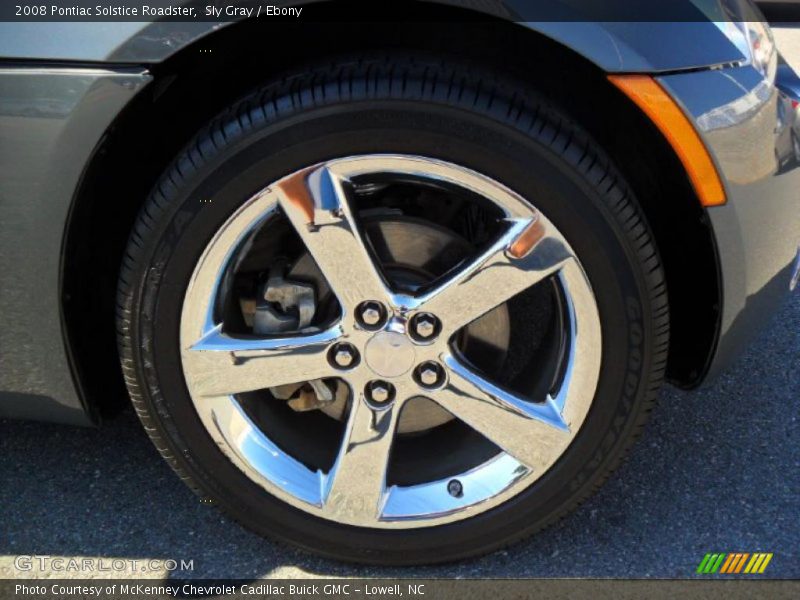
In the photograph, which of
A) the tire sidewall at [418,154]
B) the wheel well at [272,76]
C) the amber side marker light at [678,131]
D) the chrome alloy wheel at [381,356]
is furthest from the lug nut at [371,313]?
the amber side marker light at [678,131]

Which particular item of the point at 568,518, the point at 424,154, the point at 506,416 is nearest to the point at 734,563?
the point at 568,518

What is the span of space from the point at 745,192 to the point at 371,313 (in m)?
0.73

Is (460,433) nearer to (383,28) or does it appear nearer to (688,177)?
(688,177)

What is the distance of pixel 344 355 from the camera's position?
174 cm

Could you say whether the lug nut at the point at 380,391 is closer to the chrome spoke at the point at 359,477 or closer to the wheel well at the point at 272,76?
the chrome spoke at the point at 359,477

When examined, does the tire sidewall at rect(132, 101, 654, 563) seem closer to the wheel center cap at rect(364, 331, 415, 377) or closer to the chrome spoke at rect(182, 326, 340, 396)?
the chrome spoke at rect(182, 326, 340, 396)

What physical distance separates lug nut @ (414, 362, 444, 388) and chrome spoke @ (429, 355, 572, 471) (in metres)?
0.02

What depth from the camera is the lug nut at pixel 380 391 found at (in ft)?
5.77

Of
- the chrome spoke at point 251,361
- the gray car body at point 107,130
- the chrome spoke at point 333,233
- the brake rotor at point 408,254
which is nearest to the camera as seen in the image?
the gray car body at point 107,130

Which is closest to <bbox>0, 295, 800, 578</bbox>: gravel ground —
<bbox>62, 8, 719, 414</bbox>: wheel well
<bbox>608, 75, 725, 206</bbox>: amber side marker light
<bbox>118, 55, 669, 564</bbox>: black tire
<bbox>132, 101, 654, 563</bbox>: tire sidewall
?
<bbox>132, 101, 654, 563</bbox>: tire sidewall

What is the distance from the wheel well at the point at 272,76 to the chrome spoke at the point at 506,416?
0.37 metres

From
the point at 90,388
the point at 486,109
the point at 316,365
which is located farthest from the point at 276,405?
the point at 486,109

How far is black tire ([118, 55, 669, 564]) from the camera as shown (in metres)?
1.56

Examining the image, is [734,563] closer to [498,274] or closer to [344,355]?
[498,274]
